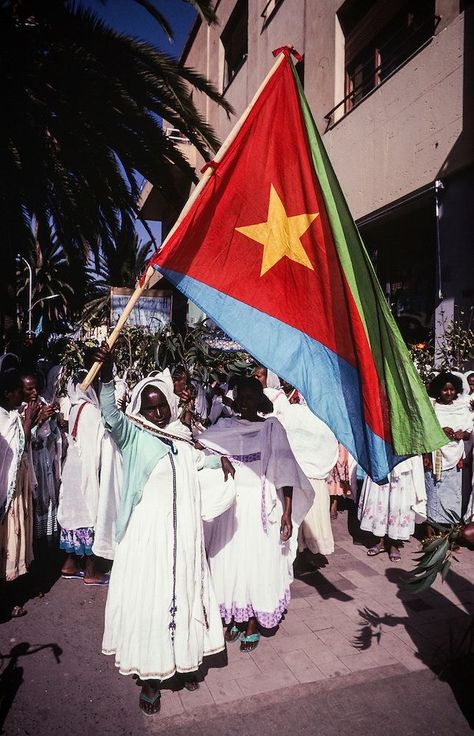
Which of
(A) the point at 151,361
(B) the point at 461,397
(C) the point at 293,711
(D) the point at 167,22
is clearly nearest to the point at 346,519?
(B) the point at 461,397

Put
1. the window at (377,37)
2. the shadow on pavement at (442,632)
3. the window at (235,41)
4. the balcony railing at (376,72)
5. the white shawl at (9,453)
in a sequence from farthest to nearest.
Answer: the window at (235,41), the window at (377,37), the balcony railing at (376,72), the white shawl at (9,453), the shadow on pavement at (442,632)

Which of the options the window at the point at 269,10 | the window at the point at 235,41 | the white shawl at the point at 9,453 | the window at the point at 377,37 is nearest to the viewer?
the white shawl at the point at 9,453

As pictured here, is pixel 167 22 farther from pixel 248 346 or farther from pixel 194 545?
pixel 194 545

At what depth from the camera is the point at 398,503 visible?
5805 mm

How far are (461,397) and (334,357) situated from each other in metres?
3.75

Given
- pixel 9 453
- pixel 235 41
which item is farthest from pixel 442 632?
pixel 235 41

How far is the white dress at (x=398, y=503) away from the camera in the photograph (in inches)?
227

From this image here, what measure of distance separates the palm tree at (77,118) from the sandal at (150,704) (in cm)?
569

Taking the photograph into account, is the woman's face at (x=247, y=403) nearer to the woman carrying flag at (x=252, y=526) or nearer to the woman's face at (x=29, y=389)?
the woman carrying flag at (x=252, y=526)

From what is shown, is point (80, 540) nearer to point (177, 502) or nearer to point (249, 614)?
point (249, 614)

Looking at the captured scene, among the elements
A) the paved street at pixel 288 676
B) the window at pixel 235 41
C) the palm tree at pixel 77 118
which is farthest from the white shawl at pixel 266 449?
the window at pixel 235 41

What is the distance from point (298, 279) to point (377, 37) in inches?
318

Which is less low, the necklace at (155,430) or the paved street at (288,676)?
the necklace at (155,430)

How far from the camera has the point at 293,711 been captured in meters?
3.20
